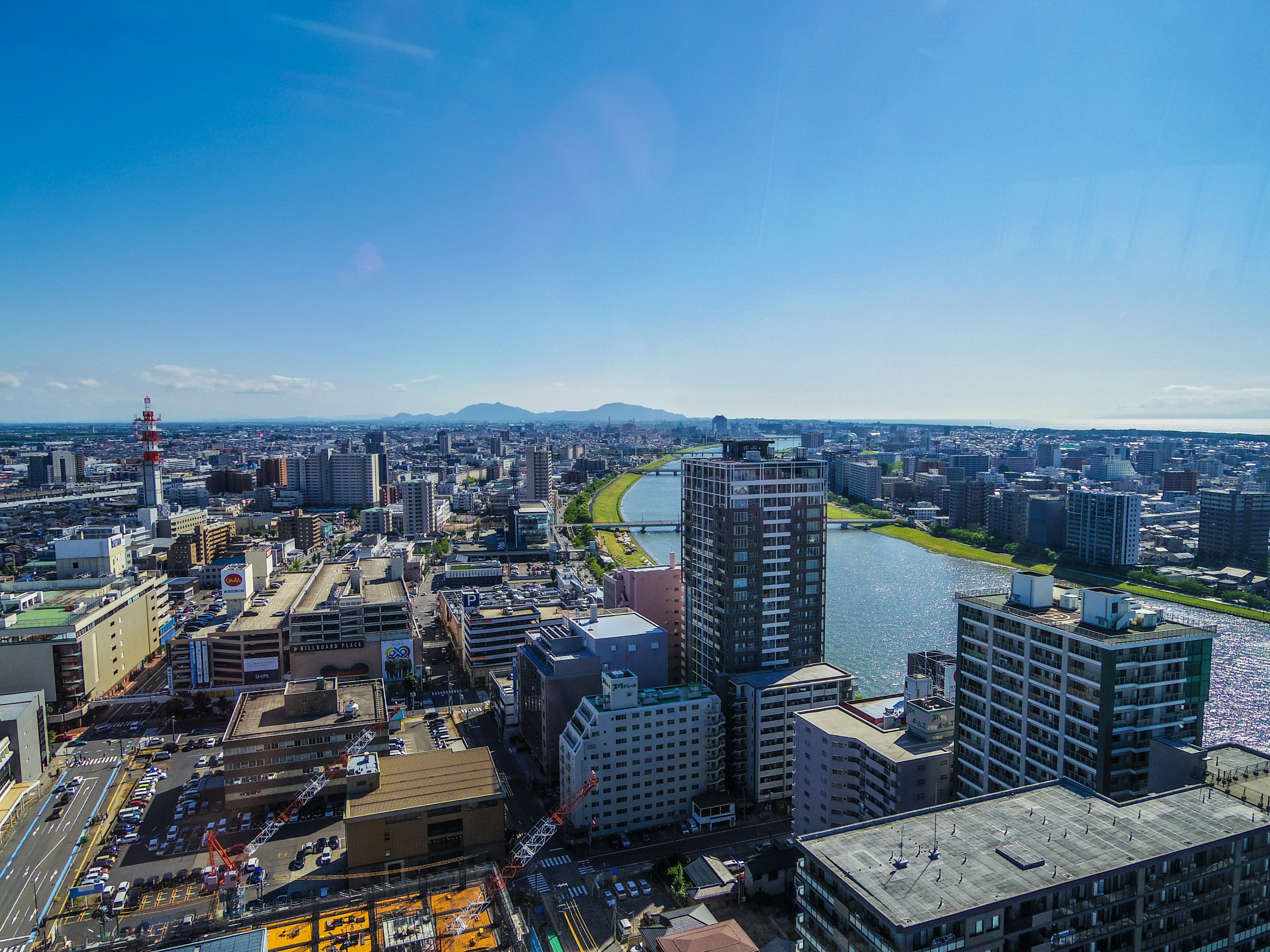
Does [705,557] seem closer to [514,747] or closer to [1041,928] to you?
[514,747]

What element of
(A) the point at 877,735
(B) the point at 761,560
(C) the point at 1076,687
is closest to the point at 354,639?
(B) the point at 761,560

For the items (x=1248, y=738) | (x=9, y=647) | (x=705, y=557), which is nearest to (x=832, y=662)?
(x=705, y=557)

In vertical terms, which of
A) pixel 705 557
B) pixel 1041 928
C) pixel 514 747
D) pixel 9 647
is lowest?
pixel 514 747

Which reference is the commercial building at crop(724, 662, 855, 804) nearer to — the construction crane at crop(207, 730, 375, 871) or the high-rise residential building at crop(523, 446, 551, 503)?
the construction crane at crop(207, 730, 375, 871)

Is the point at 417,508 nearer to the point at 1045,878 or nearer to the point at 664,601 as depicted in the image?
the point at 664,601

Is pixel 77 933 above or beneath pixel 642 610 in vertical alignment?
beneath

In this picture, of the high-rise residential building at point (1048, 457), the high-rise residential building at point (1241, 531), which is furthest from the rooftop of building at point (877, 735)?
the high-rise residential building at point (1048, 457)
